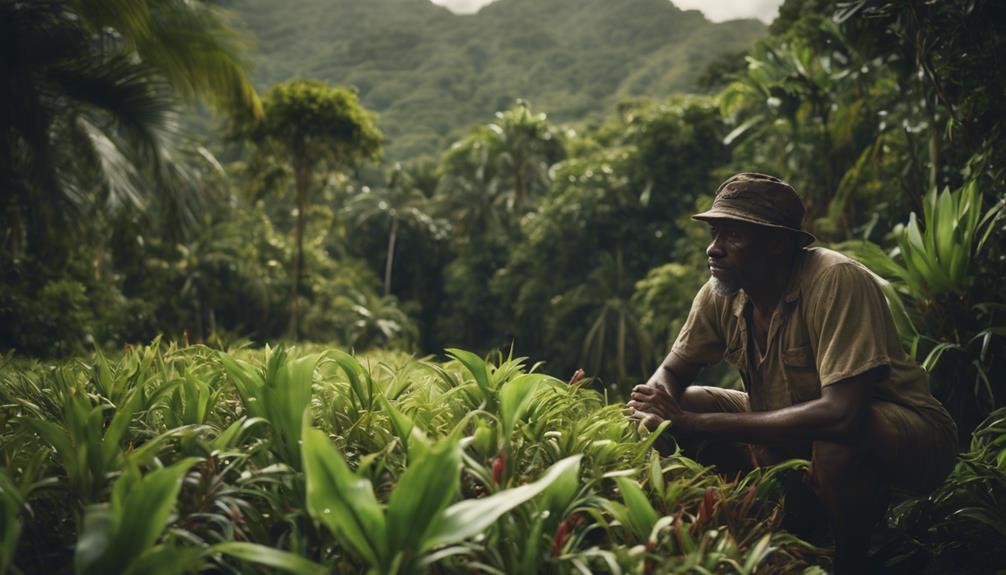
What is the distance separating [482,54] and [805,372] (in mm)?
101801

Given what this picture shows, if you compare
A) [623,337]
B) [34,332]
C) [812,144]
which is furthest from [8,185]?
[623,337]

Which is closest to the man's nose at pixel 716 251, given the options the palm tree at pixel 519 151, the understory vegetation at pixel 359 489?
the understory vegetation at pixel 359 489

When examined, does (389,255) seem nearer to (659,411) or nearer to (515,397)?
(659,411)

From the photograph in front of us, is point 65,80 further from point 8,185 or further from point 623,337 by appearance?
point 623,337

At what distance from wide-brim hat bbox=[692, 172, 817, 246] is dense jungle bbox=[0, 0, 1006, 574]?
0.74m

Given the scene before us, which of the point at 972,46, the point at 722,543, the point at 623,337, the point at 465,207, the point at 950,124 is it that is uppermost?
the point at 972,46

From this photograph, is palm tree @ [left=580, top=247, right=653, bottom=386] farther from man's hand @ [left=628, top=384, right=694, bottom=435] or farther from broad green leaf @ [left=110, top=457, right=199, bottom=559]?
broad green leaf @ [left=110, top=457, right=199, bottom=559]

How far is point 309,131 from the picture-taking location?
20250mm

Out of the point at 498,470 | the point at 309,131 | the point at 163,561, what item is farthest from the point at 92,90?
the point at 309,131

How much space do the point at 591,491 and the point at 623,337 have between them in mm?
24103

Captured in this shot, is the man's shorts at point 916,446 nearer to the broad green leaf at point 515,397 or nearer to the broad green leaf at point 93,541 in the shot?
the broad green leaf at point 515,397

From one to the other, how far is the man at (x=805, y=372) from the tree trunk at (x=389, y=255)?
34620 millimetres

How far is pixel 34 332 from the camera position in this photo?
8.95 m

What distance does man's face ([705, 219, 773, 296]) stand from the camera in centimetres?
265
